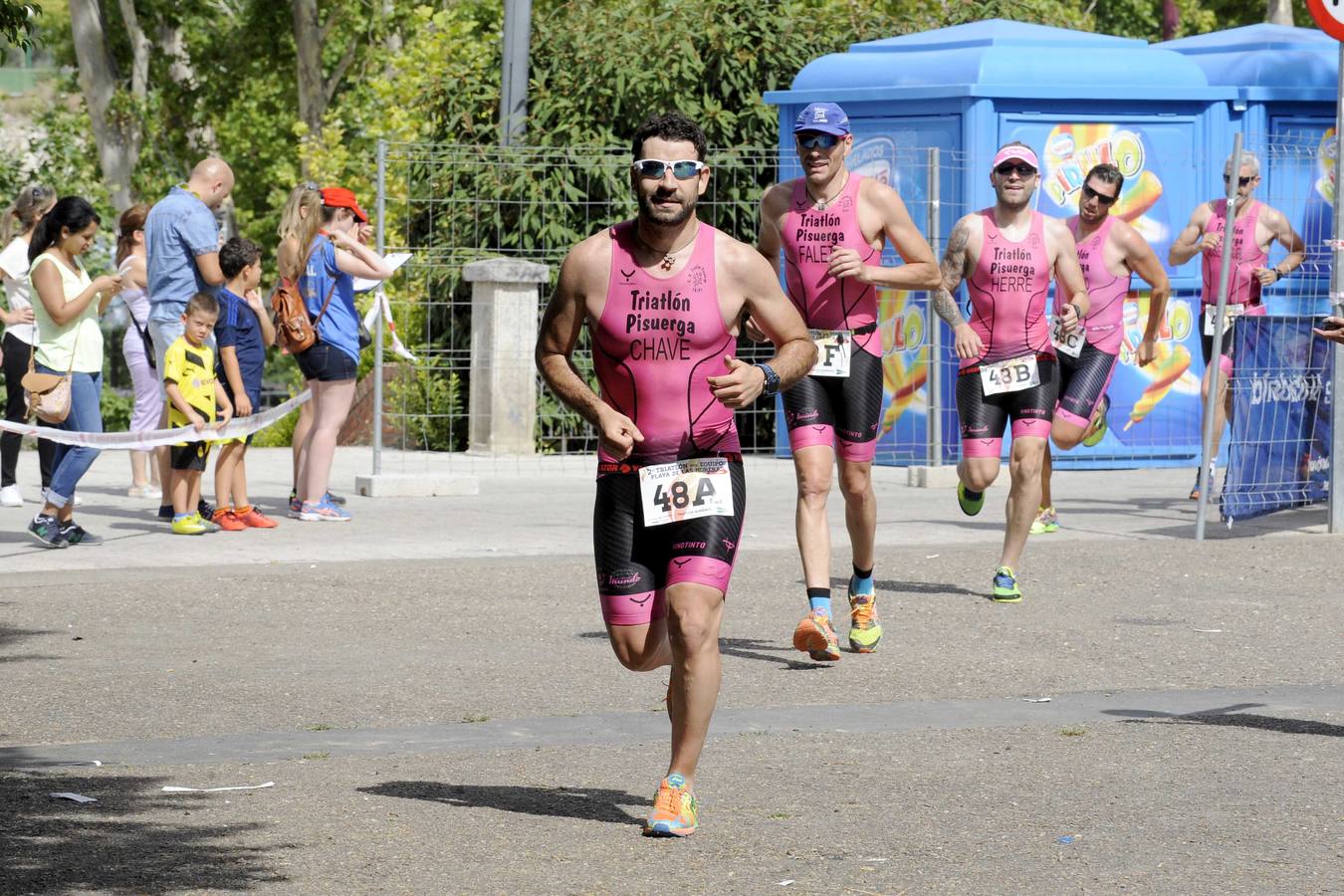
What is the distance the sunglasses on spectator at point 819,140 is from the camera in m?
8.47

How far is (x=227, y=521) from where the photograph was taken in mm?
12266

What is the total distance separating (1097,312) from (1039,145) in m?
4.37

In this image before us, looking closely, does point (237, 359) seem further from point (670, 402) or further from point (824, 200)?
point (670, 402)

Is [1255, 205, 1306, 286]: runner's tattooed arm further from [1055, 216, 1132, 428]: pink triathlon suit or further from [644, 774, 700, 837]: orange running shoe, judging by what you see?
[644, 774, 700, 837]: orange running shoe

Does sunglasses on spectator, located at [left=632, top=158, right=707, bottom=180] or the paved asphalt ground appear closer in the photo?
the paved asphalt ground

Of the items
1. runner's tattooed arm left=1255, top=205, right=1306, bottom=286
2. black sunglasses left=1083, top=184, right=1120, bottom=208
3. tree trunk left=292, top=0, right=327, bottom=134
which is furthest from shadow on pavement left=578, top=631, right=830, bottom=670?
tree trunk left=292, top=0, right=327, bottom=134

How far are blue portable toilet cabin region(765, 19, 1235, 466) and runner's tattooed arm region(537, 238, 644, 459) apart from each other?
373 inches

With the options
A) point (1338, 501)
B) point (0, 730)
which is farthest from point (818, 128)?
point (1338, 501)

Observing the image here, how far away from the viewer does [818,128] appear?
8.40 meters

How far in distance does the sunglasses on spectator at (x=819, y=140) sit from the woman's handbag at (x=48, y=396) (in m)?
4.75

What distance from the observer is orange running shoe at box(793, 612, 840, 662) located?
8078 millimetres

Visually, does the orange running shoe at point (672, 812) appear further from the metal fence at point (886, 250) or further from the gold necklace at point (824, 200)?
the metal fence at point (886, 250)

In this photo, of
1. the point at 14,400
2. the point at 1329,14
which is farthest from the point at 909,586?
the point at 14,400

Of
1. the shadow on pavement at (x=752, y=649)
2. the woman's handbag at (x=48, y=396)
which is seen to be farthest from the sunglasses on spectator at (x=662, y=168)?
the woman's handbag at (x=48, y=396)
